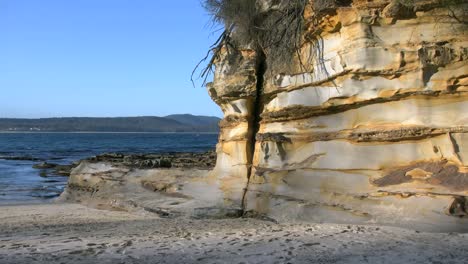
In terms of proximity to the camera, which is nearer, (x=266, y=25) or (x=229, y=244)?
(x=229, y=244)

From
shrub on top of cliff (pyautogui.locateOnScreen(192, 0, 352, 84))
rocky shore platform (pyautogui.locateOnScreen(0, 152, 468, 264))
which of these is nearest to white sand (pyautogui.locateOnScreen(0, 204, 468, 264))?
rocky shore platform (pyautogui.locateOnScreen(0, 152, 468, 264))

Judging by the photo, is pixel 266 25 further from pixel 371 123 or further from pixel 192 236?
pixel 192 236

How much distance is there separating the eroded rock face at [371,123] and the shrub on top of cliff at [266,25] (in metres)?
0.20

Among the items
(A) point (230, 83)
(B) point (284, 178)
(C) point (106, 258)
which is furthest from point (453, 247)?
(A) point (230, 83)

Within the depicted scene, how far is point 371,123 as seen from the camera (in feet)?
23.3

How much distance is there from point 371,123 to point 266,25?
8.71ft

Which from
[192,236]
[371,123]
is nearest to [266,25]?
[371,123]

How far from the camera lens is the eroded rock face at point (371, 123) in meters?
6.40

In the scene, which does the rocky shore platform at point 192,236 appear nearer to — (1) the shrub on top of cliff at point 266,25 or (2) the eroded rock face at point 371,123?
(2) the eroded rock face at point 371,123

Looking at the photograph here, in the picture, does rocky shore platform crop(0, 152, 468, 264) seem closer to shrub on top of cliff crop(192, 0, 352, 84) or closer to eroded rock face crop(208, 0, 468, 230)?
eroded rock face crop(208, 0, 468, 230)

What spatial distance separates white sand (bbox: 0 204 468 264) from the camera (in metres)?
5.23

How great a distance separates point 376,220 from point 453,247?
130 centimetres

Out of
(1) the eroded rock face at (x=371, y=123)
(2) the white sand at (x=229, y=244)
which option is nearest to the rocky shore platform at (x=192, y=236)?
(2) the white sand at (x=229, y=244)

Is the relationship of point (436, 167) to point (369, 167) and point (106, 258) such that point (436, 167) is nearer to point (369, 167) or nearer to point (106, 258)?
point (369, 167)
